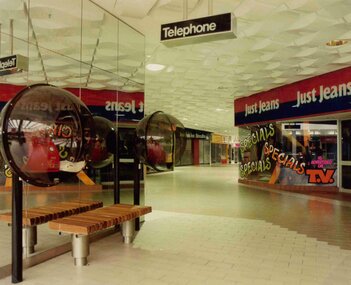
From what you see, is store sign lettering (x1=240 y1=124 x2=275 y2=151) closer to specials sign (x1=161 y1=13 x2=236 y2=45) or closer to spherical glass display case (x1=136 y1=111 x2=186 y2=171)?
spherical glass display case (x1=136 y1=111 x2=186 y2=171)

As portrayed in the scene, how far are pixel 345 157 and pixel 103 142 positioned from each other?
24.9 feet

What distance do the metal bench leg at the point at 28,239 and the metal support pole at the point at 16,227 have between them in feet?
2.23

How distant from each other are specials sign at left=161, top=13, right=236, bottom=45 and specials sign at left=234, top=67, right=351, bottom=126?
5459 mm

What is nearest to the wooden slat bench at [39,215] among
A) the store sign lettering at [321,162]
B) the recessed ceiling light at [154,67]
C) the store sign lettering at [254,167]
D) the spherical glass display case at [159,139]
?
the spherical glass display case at [159,139]

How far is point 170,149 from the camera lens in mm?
4578

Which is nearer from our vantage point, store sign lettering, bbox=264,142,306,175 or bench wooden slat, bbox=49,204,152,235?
bench wooden slat, bbox=49,204,152,235

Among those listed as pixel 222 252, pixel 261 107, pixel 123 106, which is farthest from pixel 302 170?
pixel 222 252

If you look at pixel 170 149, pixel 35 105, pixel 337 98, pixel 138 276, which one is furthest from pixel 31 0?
pixel 337 98

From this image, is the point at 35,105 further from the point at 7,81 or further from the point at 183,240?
the point at 183,240

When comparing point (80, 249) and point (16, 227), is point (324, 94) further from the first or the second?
point (16, 227)

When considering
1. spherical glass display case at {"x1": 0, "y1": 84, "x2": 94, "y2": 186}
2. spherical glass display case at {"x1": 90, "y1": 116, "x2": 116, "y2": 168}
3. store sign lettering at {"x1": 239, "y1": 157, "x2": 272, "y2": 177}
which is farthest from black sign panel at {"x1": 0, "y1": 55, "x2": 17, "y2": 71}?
store sign lettering at {"x1": 239, "y1": 157, "x2": 272, "y2": 177}

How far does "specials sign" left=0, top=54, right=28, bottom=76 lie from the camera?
3.73 m

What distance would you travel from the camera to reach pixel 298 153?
1030cm

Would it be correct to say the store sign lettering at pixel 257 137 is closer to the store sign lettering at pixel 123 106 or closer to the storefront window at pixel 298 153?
the storefront window at pixel 298 153
